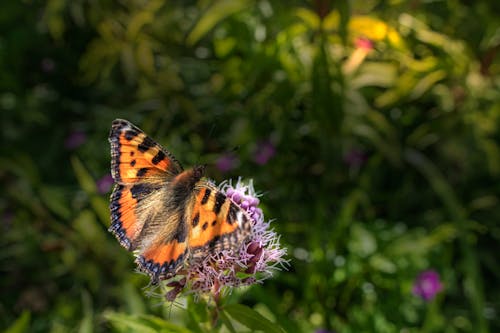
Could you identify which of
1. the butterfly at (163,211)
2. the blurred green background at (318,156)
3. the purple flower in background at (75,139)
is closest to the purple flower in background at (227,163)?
the blurred green background at (318,156)

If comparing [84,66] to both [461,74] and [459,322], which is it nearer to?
[461,74]

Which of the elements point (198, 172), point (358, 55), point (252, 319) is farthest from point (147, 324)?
point (358, 55)

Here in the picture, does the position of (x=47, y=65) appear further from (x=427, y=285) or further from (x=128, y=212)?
(x=427, y=285)

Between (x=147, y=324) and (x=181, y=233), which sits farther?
(x=147, y=324)

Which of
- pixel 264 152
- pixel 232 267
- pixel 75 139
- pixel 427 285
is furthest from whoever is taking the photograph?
pixel 75 139

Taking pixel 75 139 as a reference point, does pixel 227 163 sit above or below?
above

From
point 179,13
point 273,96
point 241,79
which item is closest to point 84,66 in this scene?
point 179,13

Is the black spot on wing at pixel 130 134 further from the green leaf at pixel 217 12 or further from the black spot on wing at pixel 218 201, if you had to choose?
the green leaf at pixel 217 12
